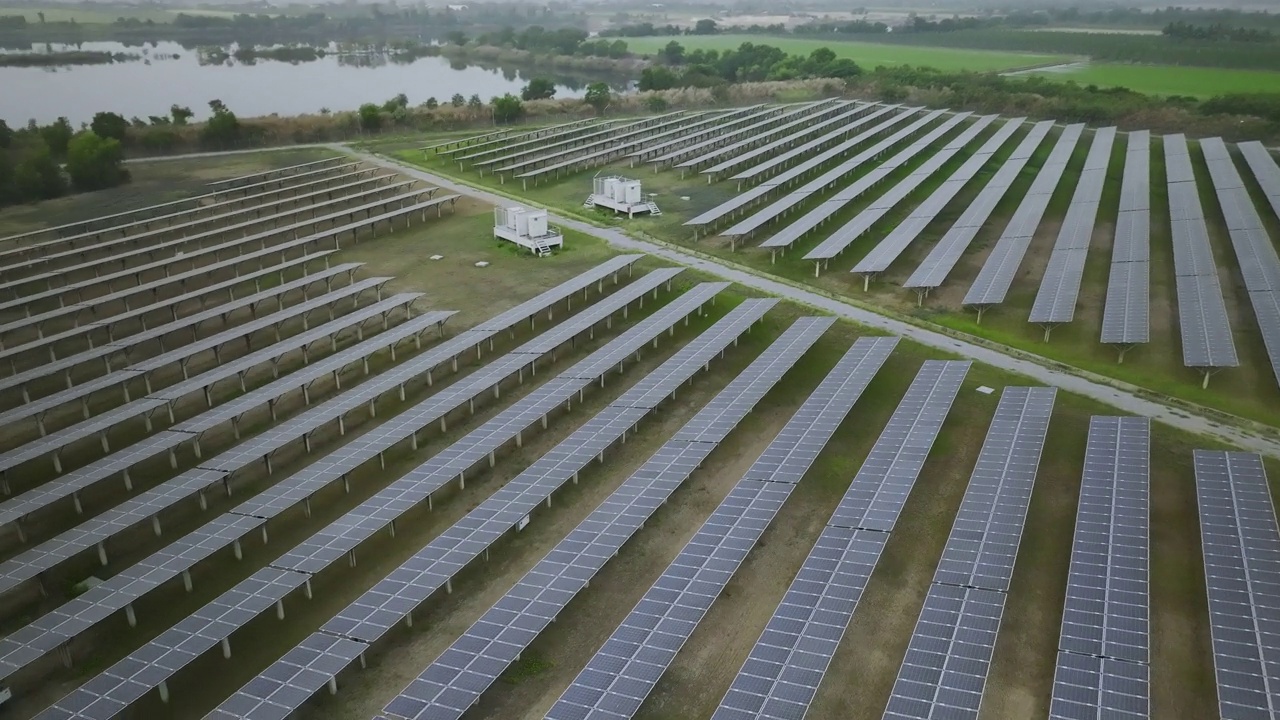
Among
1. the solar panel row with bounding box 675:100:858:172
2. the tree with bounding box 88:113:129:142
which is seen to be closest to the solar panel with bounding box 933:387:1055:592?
the solar panel row with bounding box 675:100:858:172

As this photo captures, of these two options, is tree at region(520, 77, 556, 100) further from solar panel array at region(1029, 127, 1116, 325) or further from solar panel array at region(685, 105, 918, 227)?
solar panel array at region(1029, 127, 1116, 325)

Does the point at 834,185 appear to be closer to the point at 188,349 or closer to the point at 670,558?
the point at 670,558

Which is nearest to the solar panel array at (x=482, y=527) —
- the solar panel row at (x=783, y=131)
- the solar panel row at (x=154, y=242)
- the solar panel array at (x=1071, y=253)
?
the solar panel array at (x=1071, y=253)

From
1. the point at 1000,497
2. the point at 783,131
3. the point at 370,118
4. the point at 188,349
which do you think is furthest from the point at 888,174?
the point at 370,118

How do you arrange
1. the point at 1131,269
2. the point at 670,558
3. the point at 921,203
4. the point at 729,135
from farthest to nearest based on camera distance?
the point at 729,135 → the point at 921,203 → the point at 1131,269 → the point at 670,558

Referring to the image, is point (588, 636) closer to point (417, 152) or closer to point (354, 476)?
point (354, 476)

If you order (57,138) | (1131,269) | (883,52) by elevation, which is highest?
(883,52)

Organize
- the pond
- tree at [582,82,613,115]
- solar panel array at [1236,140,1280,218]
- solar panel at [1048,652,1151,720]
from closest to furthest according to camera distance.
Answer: solar panel at [1048,652,1151,720] → solar panel array at [1236,140,1280,218] → tree at [582,82,613,115] → the pond
